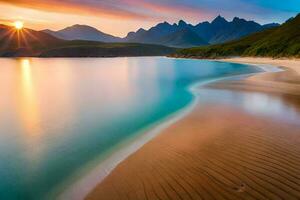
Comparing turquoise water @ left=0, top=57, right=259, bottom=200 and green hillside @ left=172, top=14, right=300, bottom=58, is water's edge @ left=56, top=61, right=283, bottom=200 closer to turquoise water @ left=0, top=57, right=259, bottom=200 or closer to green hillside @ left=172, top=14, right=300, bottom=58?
turquoise water @ left=0, top=57, right=259, bottom=200

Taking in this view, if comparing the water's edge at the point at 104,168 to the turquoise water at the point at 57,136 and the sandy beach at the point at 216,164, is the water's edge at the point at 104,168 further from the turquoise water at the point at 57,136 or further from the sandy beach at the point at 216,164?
the turquoise water at the point at 57,136

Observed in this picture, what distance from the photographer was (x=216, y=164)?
7.78 m

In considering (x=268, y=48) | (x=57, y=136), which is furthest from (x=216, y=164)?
(x=268, y=48)

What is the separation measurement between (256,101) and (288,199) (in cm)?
1370

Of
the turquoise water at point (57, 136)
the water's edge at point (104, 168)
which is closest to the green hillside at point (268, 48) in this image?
the turquoise water at point (57, 136)

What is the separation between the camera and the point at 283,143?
9.26m

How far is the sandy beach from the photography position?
631cm

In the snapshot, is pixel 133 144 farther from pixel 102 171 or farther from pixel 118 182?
pixel 118 182

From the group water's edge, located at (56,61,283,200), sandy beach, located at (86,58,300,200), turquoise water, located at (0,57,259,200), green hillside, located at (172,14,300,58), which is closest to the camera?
sandy beach, located at (86,58,300,200)

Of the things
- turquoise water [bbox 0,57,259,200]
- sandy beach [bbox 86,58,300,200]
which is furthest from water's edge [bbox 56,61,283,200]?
turquoise water [bbox 0,57,259,200]

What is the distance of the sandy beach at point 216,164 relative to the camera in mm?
6312

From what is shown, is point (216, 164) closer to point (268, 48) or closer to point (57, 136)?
point (57, 136)

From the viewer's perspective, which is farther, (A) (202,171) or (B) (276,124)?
(B) (276,124)

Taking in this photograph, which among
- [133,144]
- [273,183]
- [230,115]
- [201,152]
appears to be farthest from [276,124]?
[133,144]
